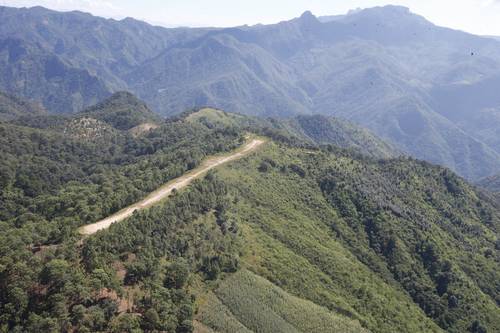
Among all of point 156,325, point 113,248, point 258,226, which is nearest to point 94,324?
point 156,325

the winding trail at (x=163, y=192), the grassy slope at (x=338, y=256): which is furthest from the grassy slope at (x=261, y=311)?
the winding trail at (x=163, y=192)

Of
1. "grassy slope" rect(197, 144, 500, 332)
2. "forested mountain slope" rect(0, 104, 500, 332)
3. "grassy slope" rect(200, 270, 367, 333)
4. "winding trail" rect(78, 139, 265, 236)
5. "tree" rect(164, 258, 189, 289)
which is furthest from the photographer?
"grassy slope" rect(197, 144, 500, 332)

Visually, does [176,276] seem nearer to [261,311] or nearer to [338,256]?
[261,311]

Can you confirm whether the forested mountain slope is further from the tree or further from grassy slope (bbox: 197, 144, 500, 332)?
grassy slope (bbox: 197, 144, 500, 332)

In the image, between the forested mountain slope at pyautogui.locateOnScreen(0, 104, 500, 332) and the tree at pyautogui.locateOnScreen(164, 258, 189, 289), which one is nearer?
the forested mountain slope at pyautogui.locateOnScreen(0, 104, 500, 332)

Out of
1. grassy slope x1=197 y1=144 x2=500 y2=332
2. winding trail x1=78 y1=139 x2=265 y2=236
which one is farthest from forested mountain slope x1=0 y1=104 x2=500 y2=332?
winding trail x1=78 y1=139 x2=265 y2=236

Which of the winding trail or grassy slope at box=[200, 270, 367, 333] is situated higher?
the winding trail

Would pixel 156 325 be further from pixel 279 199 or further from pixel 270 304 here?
pixel 279 199
